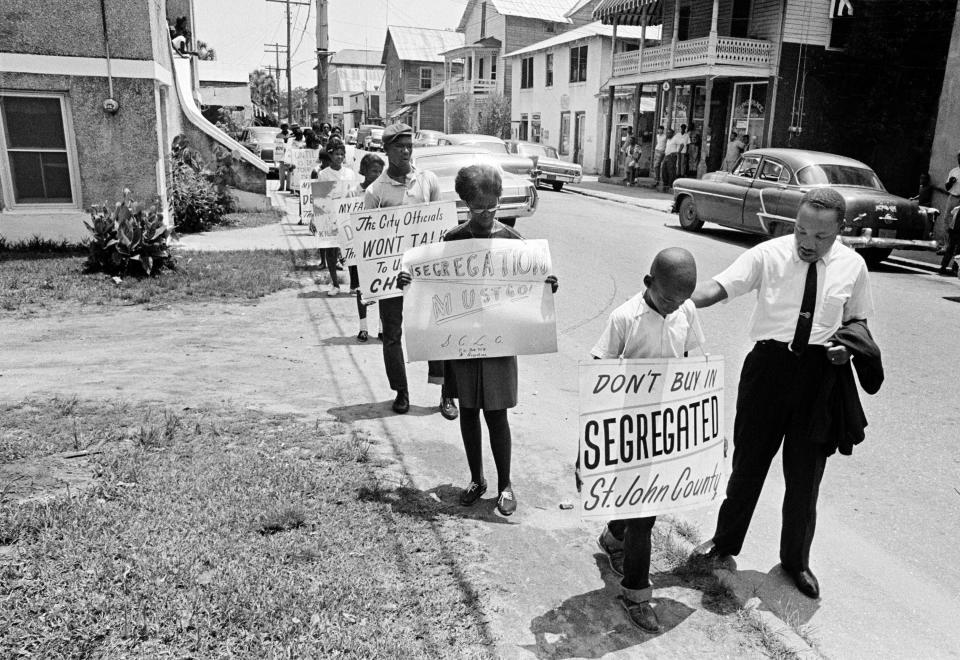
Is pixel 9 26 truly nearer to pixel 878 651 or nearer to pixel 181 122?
pixel 181 122

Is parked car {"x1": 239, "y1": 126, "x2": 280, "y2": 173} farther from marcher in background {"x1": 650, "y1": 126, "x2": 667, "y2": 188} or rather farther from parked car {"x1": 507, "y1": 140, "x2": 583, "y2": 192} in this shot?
marcher in background {"x1": 650, "y1": 126, "x2": 667, "y2": 188}

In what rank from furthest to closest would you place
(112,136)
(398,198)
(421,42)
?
(421,42)
(112,136)
(398,198)

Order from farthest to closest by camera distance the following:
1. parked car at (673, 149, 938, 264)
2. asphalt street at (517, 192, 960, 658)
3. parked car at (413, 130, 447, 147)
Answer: parked car at (413, 130, 447, 147) < parked car at (673, 149, 938, 264) < asphalt street at (517, 192, 960, 658)

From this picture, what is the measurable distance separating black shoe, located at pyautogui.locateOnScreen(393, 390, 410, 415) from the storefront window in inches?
886

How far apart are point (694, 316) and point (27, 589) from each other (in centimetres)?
290

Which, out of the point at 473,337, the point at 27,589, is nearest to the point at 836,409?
the point at 473,337

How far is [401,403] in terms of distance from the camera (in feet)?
18.3

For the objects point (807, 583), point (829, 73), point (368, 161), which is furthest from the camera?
point (829, 73)

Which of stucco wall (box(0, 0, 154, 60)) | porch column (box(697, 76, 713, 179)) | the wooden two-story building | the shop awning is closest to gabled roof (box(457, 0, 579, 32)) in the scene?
the shop awning

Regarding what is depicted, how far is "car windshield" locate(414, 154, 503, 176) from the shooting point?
14547 millimetres

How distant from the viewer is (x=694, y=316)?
3205 millimetres

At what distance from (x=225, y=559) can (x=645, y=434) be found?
1880 millimetres

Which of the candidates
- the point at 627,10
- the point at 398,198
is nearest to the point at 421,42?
the point at 627,10

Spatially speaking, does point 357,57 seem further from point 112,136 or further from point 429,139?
point 112,136
